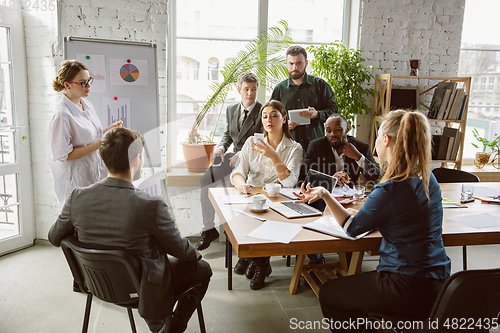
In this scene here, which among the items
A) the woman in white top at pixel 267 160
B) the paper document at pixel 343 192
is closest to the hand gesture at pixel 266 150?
the woman in white top at pixel 267 160

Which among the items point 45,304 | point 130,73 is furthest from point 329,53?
point 45,304

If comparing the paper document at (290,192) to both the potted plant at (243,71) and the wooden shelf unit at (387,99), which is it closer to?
the potted plant at (243,71)

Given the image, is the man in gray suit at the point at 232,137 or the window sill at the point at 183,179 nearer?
the man in gray suit at the point at 232,137

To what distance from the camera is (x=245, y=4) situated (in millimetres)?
3787

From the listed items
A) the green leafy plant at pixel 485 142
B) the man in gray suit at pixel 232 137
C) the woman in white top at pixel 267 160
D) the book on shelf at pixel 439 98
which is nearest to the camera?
the woman in white top at pixel 267 160

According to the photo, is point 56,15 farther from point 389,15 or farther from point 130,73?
point 389,15

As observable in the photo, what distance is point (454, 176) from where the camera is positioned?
3139 mm

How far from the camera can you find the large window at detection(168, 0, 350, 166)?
3.72 metres

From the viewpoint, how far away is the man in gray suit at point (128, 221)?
4.85ft

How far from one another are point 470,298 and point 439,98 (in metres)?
3.02

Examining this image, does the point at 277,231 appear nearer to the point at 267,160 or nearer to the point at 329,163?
the point at 267,160

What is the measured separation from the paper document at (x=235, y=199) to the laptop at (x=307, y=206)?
0.42 feet

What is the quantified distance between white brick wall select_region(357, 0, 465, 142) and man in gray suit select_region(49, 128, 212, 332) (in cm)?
292

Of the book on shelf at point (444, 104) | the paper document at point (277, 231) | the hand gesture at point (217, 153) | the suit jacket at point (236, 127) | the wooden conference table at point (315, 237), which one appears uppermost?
the book on shelf at point (444, 104)
